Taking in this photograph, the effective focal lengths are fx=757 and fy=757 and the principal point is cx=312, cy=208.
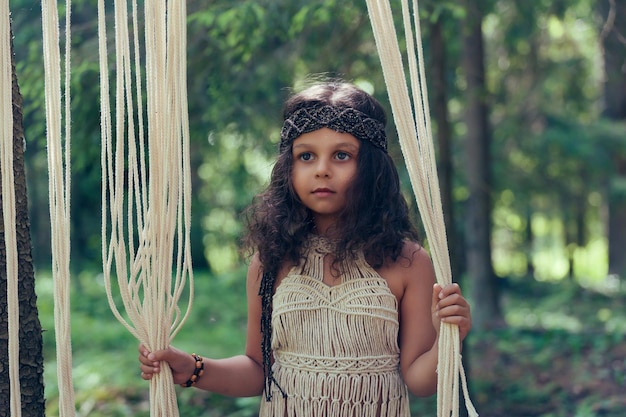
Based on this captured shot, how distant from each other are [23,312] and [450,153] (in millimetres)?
2734

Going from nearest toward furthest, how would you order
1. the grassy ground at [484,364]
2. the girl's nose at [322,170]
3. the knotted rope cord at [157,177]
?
the knotted rope cord at [157,177]
the girl's nose at [322,170]
the grassy ground at [484,364]

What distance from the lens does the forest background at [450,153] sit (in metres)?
3.67

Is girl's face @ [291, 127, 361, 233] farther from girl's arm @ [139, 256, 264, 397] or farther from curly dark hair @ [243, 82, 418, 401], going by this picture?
girl's arm @ [139, 256, 264, 397]

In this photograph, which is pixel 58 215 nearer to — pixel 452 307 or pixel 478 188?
pixel 452 307

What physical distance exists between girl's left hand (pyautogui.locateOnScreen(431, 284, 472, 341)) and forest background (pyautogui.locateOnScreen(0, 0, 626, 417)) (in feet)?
3.63

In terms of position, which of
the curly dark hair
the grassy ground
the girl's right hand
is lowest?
the grassy ground

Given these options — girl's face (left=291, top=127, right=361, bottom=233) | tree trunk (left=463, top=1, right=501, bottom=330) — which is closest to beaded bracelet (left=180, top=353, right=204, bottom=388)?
girl's face (left=291, top=127, right=361, bottom=233)

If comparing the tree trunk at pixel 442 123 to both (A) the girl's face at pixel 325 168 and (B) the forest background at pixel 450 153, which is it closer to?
(B) the forest background at pixel 450 153

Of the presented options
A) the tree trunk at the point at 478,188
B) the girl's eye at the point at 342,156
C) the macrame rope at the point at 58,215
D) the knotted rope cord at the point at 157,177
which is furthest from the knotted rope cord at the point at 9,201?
the tree trunk at the point at 478,188

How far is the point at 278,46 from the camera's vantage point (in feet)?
14.1

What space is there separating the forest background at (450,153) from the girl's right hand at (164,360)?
380mm

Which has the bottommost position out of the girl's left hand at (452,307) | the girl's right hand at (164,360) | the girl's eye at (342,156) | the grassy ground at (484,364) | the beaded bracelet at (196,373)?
the grassy ground at (484,364)

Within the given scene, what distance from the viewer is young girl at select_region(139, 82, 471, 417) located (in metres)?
2.04

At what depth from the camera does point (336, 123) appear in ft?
6.75
